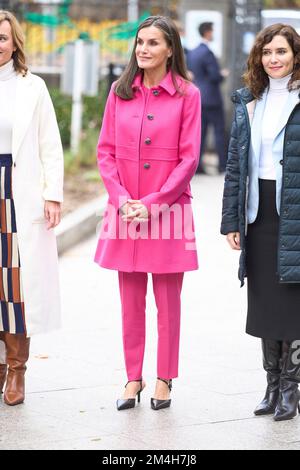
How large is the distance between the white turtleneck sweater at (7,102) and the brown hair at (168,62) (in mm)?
556

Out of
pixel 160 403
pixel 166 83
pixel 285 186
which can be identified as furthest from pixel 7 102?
pixel 160 403

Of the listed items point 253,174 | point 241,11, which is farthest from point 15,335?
point 241,11

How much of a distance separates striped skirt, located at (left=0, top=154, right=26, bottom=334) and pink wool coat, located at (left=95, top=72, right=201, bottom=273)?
50cm

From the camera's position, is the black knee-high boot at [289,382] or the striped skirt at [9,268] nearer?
the black knee-high boot at [289,382]

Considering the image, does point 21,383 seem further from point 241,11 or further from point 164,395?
point 241,11

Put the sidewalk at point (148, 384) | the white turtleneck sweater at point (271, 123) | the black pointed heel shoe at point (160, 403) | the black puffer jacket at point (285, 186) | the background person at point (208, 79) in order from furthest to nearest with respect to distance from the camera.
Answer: the background person at point (208, 79) → the black pointed heel shoe at point (160, 403) → the white turtleneck sweater at point (271, 123) → the black puffer jacket at point (285, 186) → the sidewalk at point (148, 384)

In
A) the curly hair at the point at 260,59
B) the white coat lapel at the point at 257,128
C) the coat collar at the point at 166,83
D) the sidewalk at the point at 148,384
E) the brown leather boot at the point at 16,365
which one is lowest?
the sidewalk at the point at 148,384

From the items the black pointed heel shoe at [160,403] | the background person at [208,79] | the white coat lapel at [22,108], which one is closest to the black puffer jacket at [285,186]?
the black pointed heel shoe at [160,403]

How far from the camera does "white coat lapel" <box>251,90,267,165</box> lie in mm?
5935

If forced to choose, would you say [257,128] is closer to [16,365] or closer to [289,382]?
[289,382]

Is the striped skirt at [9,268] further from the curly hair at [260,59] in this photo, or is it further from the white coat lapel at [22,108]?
the curly hair at [260,59]

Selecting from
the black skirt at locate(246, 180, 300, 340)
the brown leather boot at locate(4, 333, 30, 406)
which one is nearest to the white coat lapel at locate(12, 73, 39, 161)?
the brown leather boot at locate(4, 333, 30, 406)

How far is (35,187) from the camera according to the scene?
6.16 m

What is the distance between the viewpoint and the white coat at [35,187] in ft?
20.0
